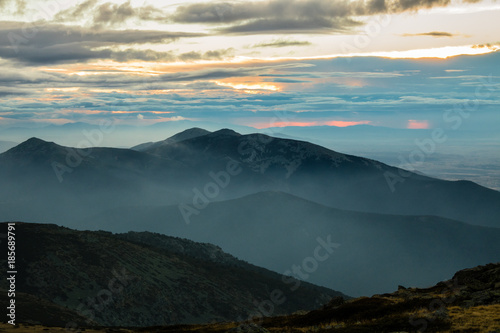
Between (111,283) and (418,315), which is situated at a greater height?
(418,315)

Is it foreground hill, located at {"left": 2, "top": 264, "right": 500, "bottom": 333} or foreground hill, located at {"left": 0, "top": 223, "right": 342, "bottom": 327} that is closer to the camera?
foreground hill, located at {"left": 2, "top": 264, "right": 500, "bottom": 333}

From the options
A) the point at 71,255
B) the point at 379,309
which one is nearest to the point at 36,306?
the point at 71,255

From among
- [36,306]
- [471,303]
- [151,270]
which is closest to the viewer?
[471,303]

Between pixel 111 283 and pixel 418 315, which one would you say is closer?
pixel 418 315

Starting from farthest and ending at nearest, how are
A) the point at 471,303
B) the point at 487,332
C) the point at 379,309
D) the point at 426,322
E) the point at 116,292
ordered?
the point at 116,292 → the point at 379,309 → the point at 471,303 → the point at 426,322 → the point at 487,332

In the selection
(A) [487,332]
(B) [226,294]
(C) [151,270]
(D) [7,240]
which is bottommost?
(B) [226,294]

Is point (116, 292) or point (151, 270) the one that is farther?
point (151, 270)

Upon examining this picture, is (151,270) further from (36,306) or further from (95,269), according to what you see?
(36,306)

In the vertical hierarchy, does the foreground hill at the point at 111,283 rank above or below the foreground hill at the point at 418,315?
below

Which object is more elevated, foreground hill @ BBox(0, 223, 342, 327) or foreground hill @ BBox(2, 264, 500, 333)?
foreground hill @ BBox(2, 264, 500, 333)

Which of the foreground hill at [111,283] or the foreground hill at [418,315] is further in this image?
the foreground hill at [111,283]

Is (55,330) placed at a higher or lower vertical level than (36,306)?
higher

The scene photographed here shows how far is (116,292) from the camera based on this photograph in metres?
154

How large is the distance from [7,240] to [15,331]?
127 metres
